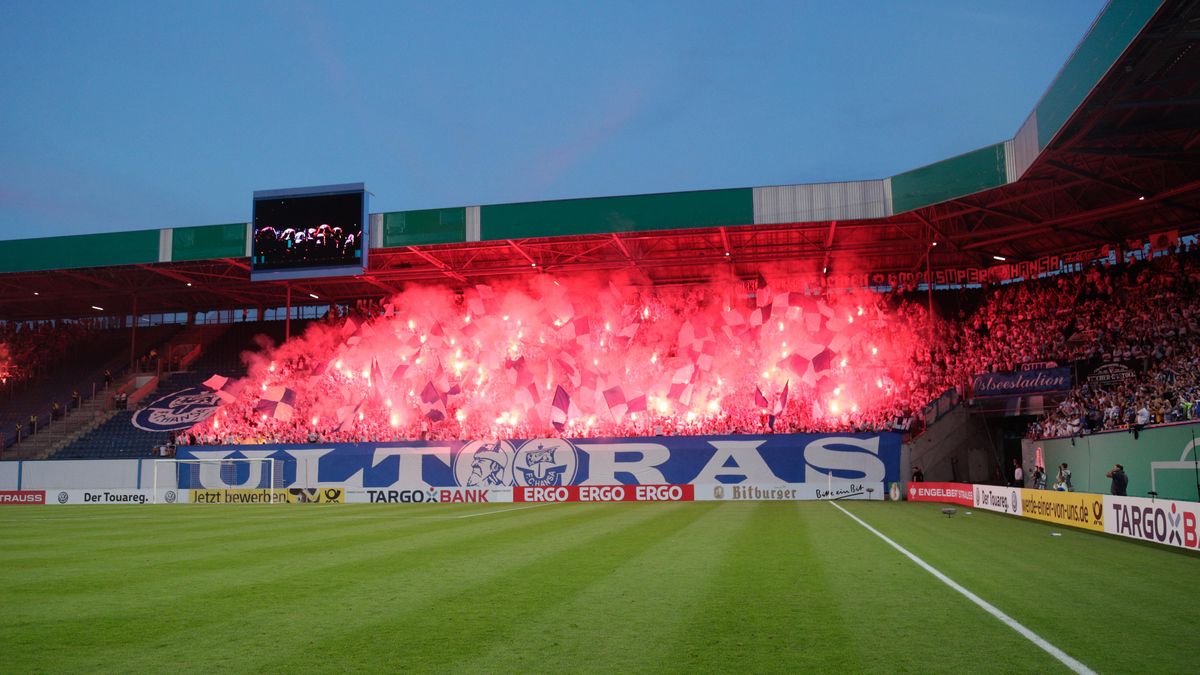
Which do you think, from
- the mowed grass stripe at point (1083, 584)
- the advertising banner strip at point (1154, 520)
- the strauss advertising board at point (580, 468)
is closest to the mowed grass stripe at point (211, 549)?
the mowed grass stripe at point (1083, 584)

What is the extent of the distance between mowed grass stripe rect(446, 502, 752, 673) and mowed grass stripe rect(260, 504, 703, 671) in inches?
1.8

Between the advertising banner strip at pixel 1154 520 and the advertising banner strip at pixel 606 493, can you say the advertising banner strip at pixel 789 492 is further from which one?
the advertising banner strip at pixel 1154 520

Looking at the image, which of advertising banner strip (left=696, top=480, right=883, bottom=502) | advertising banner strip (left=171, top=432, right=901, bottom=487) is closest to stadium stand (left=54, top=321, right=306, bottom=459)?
advertising banner strip (left=171, top=432, right=901, bottom=487)

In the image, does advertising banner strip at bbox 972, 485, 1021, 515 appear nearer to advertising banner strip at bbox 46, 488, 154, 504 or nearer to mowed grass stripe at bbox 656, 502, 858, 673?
mowed grass stripe at bbox 656, 502, 858, 673

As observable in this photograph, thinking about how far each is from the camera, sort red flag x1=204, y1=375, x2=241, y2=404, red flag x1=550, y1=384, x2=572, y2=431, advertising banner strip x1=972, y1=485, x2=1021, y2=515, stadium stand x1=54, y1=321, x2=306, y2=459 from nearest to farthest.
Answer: advertising banner strip x1=972, y1=485, x2=1021, y2=515, red flag x1=550, y1=384, x2=572, y2=431, stadium stand x1=54, y1=321, x2=306, y2=459, red flag x1=204, y1=375, x2=241, y2=404

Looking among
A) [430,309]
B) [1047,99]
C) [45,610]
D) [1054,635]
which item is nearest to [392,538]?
[45,610]

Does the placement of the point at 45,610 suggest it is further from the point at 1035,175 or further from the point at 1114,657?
the point at 1035,175

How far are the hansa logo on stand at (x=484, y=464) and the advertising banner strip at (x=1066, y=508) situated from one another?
22050mm

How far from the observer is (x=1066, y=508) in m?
23.1

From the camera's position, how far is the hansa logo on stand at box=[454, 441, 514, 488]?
133ft

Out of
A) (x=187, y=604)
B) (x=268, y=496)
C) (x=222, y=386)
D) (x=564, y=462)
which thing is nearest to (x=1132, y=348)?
(x=564, y=462)

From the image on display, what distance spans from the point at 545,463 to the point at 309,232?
15.6 meters

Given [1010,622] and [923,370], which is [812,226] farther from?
[1010,622]

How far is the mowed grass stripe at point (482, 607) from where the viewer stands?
7855 millimetres
